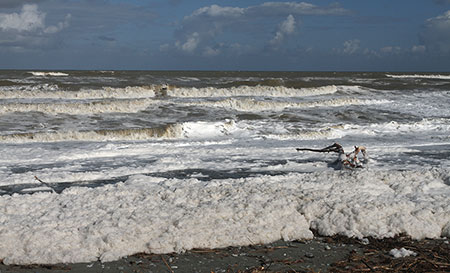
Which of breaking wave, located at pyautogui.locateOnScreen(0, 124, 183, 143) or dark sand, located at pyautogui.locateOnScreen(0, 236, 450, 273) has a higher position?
dark sand, located at pyautogui.locateOnScreen(0, 236, 450, 273)

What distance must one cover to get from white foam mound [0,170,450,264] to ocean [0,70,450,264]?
0.5 inches

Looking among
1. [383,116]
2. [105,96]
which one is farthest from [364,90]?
[105,96]

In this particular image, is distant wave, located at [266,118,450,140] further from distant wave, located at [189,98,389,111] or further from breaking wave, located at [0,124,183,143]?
distant wave, located at [189,98,389,111]

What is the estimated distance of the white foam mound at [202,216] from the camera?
4277mm

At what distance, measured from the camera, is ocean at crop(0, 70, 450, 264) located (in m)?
4.46

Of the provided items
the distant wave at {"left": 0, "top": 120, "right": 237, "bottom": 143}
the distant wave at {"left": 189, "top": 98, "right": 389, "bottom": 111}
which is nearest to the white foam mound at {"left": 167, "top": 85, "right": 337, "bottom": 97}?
the distant wave at {"left": 189, "top": 98, "right": 389, "bottom": 111}

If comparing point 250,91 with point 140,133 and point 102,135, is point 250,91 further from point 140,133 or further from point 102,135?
point 102,135

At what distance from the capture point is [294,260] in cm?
414

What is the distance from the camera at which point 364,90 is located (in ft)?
101

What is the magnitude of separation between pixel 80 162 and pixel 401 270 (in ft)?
22.5

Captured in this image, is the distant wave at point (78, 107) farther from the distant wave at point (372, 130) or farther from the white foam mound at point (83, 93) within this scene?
the distant wave at point (372, 130)

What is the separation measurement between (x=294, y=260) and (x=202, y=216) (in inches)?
43.0

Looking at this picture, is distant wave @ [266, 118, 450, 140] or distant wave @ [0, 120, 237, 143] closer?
distant wave @ [0, 120, 237, 143]

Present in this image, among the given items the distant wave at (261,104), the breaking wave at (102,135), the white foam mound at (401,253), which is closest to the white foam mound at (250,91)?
the distant wave at (261,104)
